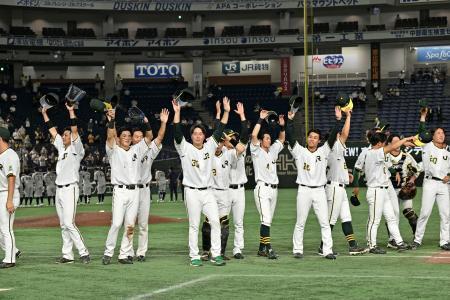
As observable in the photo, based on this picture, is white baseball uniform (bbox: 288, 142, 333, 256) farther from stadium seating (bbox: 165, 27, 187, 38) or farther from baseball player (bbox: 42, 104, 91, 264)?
stadium seating (bbox: 165, 27, 187, 38)

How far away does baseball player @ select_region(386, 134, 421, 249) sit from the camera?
603 inches

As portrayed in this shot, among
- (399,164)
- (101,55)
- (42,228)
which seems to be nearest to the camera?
(399,164)

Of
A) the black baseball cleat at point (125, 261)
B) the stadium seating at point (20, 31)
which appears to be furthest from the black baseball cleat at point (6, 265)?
the stadium seating at point (20, 31)

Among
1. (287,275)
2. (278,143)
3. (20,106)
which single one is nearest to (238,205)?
(278,143)

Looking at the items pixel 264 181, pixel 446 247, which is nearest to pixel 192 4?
pixel 264 181

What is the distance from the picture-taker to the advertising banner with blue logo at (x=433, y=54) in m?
58.8

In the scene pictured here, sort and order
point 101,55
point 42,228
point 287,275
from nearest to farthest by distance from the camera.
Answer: point 287,275 < point 42,228 < point 101,55

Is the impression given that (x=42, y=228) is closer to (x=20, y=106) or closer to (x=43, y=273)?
(x=43, y=273)

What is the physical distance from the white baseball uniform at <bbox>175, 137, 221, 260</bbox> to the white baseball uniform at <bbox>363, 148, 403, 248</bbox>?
3371 mm

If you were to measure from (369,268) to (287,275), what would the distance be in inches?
59.1

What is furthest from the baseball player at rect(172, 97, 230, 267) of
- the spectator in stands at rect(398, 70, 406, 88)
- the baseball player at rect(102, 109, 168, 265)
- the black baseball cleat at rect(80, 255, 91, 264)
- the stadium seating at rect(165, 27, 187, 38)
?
the stadium seating at rect(165, 27, 187, 38)

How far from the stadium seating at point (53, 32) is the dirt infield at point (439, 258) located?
47.9 meters

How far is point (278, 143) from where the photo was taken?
14.9 metres

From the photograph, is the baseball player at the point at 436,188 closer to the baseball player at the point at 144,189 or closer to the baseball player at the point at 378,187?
the baseball player at the point at 378,187
